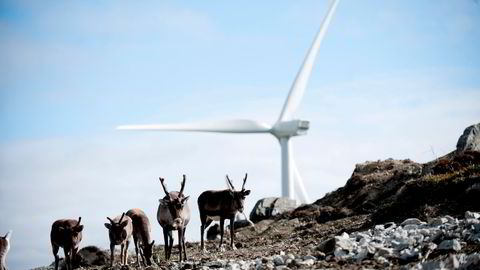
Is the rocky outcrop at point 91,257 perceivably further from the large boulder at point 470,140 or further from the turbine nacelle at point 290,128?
the turbine nacelle at point 290,128

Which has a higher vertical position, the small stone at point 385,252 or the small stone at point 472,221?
the small stone at point 472,221

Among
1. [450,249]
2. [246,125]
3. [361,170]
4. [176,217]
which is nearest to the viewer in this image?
[450,249]

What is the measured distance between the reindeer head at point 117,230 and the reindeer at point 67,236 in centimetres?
116

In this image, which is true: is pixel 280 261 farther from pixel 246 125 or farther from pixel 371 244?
pixel 246 125

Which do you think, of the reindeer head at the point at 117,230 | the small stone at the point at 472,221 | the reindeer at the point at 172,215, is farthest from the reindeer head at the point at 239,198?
the small stone at the point at 472,221

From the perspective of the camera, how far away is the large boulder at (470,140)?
118ft

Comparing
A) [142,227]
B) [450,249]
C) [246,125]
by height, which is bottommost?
[450,249]

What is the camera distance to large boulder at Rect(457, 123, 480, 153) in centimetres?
3584

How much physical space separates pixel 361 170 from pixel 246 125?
40.8 ft

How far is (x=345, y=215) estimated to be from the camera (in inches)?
1319

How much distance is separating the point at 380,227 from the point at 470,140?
50.4 feet

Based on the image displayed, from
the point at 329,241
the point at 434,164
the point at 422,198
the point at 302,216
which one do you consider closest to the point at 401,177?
the point at 434,164

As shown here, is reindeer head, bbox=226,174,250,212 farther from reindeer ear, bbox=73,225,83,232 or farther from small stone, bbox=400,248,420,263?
small stone, bbox=400,248,420,263

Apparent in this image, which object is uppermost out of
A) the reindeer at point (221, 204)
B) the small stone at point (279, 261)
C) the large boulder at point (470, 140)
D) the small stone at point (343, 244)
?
the large boulder at point (470, 140)
